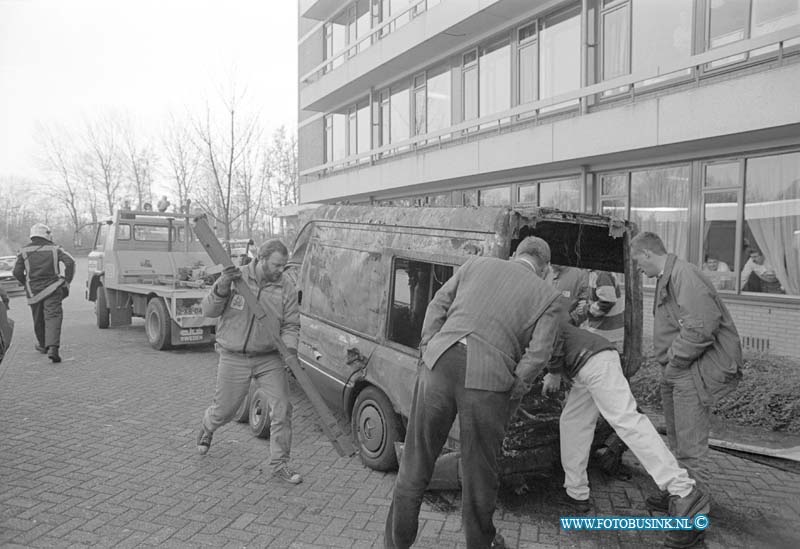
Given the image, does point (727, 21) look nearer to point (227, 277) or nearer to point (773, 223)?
point (773, 223)

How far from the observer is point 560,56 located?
1200 cm

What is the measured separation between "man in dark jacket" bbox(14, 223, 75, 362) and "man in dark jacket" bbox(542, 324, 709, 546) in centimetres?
763

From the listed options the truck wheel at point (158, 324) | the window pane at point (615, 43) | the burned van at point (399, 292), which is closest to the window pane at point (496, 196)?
the window pane at point (615, 43)

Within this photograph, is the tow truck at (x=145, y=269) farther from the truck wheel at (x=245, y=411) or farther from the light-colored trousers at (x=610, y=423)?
the light-colored trousers at (x=610, y=423)

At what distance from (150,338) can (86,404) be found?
3.73 m

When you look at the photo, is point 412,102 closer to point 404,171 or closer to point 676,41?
point 404,171

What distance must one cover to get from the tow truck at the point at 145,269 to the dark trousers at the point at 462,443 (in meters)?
7.05

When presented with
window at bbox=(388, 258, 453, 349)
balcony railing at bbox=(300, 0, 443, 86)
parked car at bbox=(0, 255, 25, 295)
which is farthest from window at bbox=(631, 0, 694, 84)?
parked car at bbox=(0, 255, 25, 295)

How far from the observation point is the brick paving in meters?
3.56

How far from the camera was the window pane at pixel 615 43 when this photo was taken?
10641 mm

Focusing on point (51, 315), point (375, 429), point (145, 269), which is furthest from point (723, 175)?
point (51, 315)

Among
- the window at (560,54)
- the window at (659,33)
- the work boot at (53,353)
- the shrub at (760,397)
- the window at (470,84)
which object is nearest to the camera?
the shrub at (760,397)

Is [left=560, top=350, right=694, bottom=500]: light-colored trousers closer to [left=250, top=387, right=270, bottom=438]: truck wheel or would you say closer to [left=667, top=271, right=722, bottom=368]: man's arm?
[left=667, top=271, right=722, bottom=368]: man's arm

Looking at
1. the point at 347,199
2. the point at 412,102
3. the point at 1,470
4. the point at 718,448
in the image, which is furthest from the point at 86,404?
the point at 347,199
